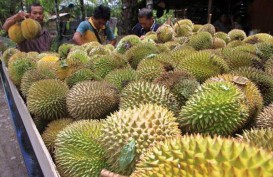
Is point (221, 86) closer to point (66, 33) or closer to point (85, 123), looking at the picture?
point (85, 123)

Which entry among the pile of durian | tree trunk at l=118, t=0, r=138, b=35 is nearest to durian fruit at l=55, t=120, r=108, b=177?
the pile of durian

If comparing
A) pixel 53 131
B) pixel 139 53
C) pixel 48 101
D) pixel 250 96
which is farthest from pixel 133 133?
pixel 139 53

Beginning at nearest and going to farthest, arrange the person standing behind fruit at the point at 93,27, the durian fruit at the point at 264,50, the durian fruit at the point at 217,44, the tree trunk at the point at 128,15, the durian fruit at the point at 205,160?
the durian fruit at the point at 205,160 → the durian fruit at the point at 264,50 → the durian fruit at the point at 217,44 → the person standing behind fruit at the point at 93,27 → the tree trunk at the point at 128,15

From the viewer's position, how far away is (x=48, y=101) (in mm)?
1781

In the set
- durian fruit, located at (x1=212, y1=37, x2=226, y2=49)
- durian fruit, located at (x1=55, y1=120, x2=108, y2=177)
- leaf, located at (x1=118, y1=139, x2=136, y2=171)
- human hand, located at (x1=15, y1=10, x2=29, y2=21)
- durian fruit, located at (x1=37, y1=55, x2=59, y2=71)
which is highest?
human hand, located at (x1=15, y1=10, x2=29, y2=21)

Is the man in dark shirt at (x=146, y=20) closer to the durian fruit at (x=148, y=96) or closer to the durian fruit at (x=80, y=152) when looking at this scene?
the durian fruit at (x=148, y=96)

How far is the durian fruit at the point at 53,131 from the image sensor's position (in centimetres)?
160

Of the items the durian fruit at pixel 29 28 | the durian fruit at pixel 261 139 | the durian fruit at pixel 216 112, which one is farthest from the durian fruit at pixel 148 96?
the durian fruit at pixel 29 28

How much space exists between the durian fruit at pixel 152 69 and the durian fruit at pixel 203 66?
A: 90mm

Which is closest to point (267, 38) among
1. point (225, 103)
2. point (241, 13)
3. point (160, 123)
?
point (225, 103)

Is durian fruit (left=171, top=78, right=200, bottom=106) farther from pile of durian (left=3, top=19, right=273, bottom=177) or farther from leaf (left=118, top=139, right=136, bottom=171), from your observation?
leaf (left=118, top=139, right=136, bottom=171)

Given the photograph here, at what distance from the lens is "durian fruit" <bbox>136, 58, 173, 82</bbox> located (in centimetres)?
170

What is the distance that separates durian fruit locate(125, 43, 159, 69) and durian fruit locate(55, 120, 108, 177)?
3.25 feet

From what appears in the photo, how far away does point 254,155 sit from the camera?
0.69 meters
